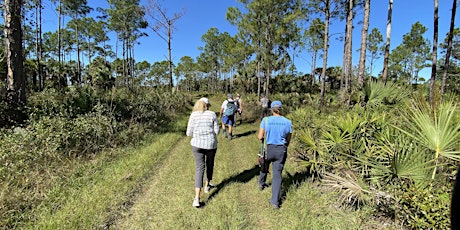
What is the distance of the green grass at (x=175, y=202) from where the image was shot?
3332 millimetres

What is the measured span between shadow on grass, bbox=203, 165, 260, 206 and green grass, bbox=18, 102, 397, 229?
0.02m

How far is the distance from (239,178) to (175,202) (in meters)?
1.71

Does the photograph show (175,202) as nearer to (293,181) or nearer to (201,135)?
(201,135)

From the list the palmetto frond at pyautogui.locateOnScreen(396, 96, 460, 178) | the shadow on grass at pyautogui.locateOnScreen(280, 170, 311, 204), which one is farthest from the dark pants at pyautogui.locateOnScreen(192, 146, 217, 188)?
the palmetto frond at pyautogui.locateOnScreen(396, 96, 460, 178)

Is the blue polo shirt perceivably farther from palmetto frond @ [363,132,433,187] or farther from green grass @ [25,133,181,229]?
green grass @ [25,133,181,229]

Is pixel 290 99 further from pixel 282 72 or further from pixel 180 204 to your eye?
pixel 282 72

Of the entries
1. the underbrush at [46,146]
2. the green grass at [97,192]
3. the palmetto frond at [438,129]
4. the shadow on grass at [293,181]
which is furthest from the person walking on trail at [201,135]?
the palmetto frond at [438,129]

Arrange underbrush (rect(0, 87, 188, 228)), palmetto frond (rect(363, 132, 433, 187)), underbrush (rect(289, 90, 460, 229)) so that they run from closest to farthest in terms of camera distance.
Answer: underbrush (rect(289, 90, 460, 229)) → palmetto frond (rect(363, 132, 433, 187)) → underbrush (rect(0, 87, 188, 228))

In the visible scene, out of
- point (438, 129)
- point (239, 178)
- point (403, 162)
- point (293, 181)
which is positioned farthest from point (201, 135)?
point (438, 129)

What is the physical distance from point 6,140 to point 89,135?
2029 millimetres

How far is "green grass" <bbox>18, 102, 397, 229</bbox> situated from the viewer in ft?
10.9

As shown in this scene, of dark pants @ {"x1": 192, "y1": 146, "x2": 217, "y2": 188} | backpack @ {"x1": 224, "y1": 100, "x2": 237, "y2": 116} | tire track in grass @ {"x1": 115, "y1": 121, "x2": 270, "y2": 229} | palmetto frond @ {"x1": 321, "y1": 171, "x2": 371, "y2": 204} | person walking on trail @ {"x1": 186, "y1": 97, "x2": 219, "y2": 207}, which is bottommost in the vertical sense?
tire track in grass @ {"x1": 115, "y1": 121, "x2": 270, "y2": 229}

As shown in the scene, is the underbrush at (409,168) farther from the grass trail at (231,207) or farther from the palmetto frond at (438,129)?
the grass trail at (231,207)

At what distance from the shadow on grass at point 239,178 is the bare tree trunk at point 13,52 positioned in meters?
5.98
